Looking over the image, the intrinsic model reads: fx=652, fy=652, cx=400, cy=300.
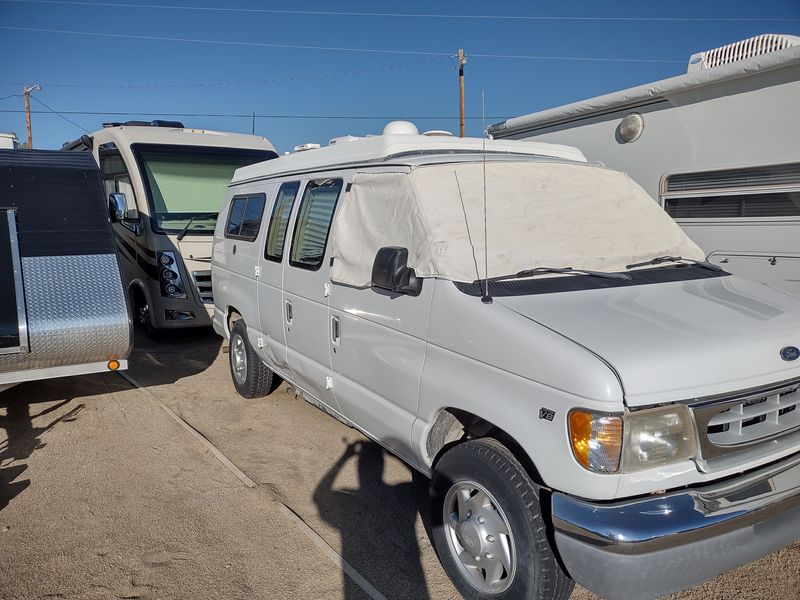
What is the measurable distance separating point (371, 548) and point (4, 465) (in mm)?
2974

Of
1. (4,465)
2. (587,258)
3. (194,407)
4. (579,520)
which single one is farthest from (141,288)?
(579,520)

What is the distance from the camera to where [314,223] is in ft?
15.4

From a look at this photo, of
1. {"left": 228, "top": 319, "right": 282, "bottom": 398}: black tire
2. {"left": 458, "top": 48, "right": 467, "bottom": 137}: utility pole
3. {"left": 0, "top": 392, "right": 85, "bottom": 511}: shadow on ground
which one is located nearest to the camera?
{"left": 0, "top": 392, "right": 85, "bottom": 511}: shadow on ground

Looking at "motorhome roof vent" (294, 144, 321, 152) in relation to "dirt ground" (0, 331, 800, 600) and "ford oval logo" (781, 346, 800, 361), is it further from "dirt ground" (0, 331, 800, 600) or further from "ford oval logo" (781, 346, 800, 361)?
"ford oval logo" (781, 346, 800, 361)

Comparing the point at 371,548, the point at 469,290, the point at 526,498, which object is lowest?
the point at 371,548

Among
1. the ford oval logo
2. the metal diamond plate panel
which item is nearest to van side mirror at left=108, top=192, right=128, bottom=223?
the metal diamond plate panel

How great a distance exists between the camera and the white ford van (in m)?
2.59

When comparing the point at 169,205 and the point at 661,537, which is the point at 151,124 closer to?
the point at 169,205

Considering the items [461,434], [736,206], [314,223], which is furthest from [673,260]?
[314,223]

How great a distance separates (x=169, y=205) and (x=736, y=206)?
674cm

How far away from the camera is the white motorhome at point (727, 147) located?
15.1 feet

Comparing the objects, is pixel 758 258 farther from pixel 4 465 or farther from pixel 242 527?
pixel 4 465

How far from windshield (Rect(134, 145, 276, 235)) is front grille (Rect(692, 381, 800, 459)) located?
716cm

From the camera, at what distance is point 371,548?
12.3ft
